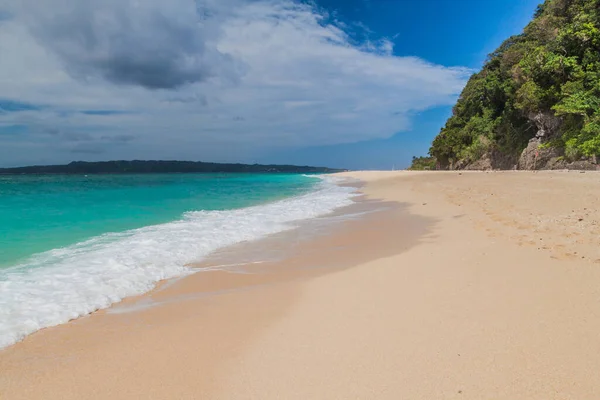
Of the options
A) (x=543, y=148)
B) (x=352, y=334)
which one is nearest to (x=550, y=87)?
(x=543, y=148)

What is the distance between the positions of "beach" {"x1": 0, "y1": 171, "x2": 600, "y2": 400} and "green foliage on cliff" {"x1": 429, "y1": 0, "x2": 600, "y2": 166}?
71.4 feet

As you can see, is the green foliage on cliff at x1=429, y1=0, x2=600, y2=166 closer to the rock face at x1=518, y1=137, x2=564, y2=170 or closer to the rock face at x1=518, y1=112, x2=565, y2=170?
the rock face at x1=518, y1=112, x2=565, y2=170

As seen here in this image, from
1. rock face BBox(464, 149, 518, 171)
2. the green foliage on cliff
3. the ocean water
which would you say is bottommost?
the ocean water

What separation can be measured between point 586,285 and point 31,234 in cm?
1116

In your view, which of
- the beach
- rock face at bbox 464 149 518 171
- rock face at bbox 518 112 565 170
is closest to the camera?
the beach

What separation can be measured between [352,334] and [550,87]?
98.0 feet

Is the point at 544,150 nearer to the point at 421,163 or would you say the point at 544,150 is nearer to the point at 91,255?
the point at 91,255

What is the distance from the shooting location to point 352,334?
2830 millimetres

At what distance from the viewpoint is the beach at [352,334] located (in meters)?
2.19

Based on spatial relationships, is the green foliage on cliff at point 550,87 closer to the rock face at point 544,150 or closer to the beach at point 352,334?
the rock face at point 544,150

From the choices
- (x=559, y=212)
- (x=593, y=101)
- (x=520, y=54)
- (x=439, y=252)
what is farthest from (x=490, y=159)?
(x=439, y=252)

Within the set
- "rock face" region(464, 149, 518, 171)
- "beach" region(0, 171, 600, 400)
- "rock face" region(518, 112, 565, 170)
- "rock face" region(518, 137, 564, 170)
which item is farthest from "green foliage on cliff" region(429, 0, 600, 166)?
"beach" region(0, 171, 600, 400)

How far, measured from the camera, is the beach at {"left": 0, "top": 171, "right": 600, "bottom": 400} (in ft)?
7.19

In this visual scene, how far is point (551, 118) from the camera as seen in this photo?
2612 centimetres
